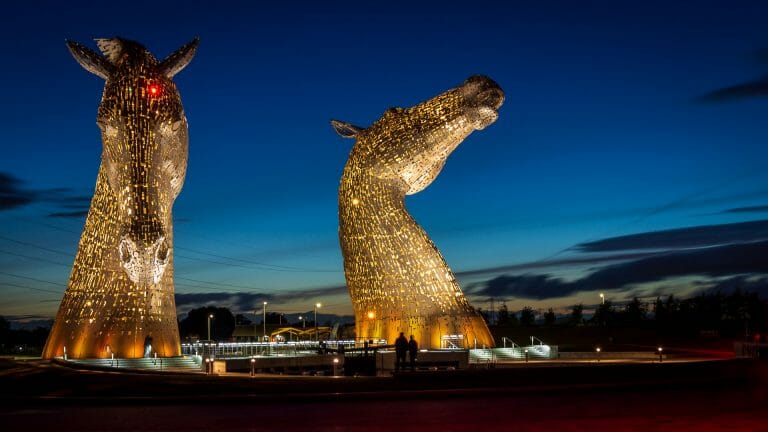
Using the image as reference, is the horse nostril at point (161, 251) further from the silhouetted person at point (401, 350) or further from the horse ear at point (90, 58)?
the silhouetted person at point (401, 350)

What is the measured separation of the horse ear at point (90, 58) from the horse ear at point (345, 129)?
9.29 m

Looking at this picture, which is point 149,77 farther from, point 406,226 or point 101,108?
point 406,226

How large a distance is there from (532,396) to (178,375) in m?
6.78

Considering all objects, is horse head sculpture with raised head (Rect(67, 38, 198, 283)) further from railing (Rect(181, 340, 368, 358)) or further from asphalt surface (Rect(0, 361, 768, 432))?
asphalt surface (Rect(0, 361, 768, 432))

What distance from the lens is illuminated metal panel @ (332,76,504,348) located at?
30.3 m

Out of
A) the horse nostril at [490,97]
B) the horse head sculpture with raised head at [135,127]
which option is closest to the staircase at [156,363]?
the horse head sculpture with raised head at [135,127]

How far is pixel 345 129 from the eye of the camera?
32.9m

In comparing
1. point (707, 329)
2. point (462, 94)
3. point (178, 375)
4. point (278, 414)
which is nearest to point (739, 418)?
point (278, 414)

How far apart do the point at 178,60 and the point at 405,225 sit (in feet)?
32.7

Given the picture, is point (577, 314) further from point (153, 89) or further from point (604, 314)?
point (153, 89)

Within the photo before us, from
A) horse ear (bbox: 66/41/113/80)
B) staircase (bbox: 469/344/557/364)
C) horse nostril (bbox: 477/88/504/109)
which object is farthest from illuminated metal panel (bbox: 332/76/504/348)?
horse ear (bbox: 66/41/113/80)

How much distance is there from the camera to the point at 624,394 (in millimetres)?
15352

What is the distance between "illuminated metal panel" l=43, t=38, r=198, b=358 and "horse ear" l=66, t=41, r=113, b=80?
1.2 inches

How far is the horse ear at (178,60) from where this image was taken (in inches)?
1080
